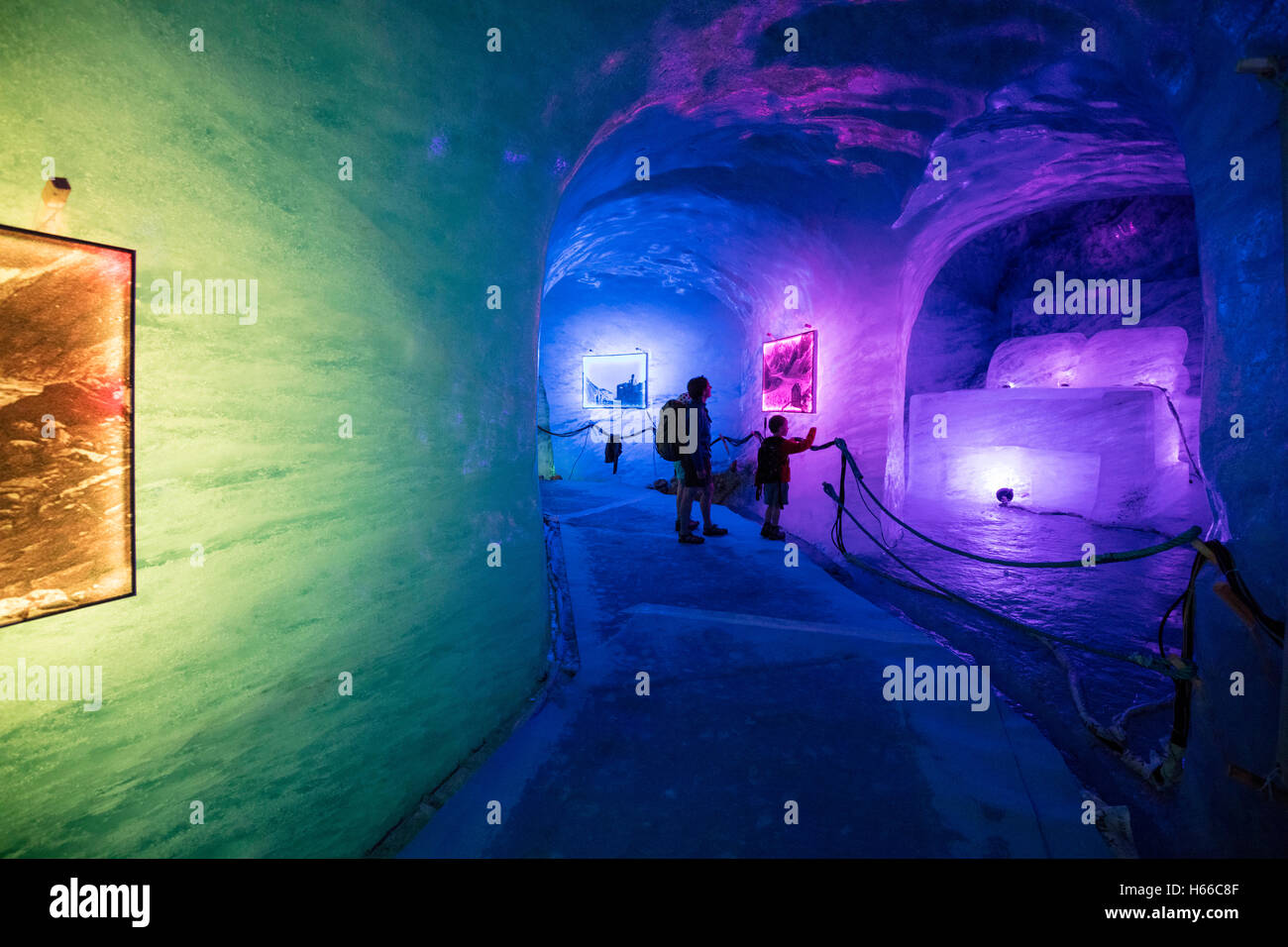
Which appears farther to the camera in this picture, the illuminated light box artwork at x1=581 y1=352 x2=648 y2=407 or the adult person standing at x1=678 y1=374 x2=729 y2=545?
the illuminated light box artwork at x1=581 y1=352 x2=648 y2=407

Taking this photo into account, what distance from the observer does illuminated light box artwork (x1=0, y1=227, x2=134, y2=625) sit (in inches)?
50.9

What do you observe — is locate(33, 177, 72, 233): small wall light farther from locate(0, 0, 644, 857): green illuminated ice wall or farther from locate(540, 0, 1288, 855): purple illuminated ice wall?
locate(540, 0, 1288, 855): purple illuminated ice wall

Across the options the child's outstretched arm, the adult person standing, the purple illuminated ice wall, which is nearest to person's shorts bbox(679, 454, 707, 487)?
the adult person standing

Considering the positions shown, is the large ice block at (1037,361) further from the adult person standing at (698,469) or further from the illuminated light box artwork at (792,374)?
the adult person standing at (698,469)

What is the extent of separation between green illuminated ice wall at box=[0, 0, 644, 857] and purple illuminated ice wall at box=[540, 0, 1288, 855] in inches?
78.6

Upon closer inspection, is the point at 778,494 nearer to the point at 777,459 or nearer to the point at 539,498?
the point at 777,459

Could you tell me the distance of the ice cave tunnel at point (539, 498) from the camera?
1.69 metres

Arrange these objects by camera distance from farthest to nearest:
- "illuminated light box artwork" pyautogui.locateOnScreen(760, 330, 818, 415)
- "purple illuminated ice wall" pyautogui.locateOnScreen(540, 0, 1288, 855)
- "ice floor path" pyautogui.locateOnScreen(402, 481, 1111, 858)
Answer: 1. "illuminated light box artwork" pyautogui.locateOnScreen(760, 330, 818, 415)
2. "purple illuminated ice wall" pyautogui.locateOnScreen(540, 0, 1288, 855)
3. "ice floor path" pyautogui.locateOnScreen(402, 481, 1111, 858)

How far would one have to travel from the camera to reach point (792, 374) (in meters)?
8.30

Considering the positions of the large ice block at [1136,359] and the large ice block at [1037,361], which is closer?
the large ice block at [1136,359]

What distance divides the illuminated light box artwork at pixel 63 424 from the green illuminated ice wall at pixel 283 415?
0.23 feet

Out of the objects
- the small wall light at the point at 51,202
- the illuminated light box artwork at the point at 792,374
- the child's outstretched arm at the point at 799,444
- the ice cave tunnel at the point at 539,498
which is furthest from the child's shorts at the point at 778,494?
the small wall light at the point at 51,202

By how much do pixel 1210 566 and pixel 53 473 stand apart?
4.29 metres

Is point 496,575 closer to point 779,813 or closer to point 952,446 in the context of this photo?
point 779,813
